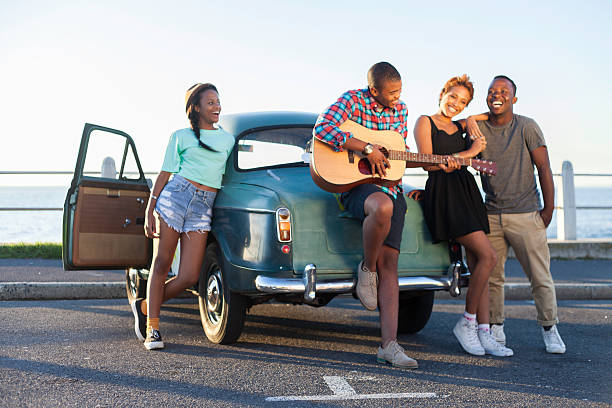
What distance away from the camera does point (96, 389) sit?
4066 mm

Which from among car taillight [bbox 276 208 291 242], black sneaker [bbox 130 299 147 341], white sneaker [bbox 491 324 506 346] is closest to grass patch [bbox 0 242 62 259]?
black sneaker [bbox 130 299 147 341]

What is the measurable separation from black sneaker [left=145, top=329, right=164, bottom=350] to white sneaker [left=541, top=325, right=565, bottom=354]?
292 centimetres

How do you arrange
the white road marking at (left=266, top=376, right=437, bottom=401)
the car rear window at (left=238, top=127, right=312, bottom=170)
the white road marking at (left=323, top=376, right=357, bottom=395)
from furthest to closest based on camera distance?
the car rear window at (left=238, top=127, right=312, bottom=170) → the white road marking at (left=323, top=376, right=357, bottom=395) → the white road marking at (left=266, top=376, right=437, bottom=401)

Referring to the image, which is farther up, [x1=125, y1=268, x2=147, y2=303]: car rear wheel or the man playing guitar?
the man playing guitar

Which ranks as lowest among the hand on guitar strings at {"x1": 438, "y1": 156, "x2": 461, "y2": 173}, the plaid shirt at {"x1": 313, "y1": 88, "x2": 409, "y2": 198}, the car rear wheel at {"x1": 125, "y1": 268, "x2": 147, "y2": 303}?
the car rear wheel at {"x1": 125, "y1": 268, "x2": 147, "y2": 303}

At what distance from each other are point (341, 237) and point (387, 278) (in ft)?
1.49

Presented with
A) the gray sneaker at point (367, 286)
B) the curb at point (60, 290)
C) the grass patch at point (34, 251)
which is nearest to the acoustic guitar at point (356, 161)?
the gray sneaker at point (367, 286)

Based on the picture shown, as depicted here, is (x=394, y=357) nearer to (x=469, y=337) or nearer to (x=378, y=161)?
(x=469, y=337)

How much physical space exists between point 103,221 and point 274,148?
1591 millimetres

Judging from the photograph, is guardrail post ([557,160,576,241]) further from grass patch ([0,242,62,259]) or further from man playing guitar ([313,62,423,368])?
grass patch ([0,242,62,259])

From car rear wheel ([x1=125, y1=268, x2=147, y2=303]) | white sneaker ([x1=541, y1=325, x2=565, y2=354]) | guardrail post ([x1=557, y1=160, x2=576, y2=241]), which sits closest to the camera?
white sneaker ([x1=541, y1=325, x2=565, y2=354])

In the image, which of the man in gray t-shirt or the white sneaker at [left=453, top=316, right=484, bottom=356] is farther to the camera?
the man in gray t-shirt

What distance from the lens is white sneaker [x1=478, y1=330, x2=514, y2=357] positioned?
5214mm

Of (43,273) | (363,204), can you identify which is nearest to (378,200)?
(363,204)
